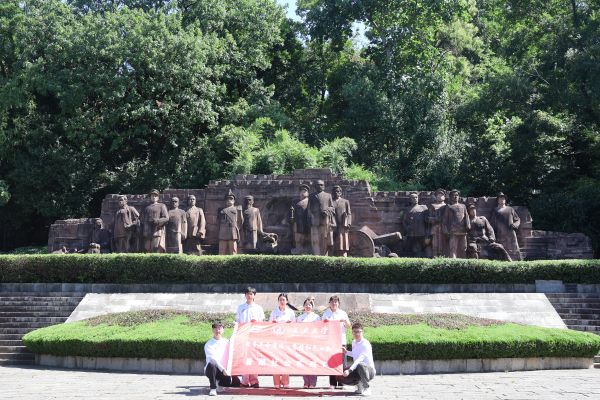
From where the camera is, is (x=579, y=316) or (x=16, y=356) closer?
(x=16, y=356)

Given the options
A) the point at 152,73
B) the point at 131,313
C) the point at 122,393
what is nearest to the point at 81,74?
the point at 152,73

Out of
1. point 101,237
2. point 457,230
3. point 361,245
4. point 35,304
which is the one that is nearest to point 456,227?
point 457,230

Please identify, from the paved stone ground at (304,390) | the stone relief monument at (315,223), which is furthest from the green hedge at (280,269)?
the paved stone ground at (304,390)

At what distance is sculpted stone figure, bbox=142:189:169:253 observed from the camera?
26.5 m

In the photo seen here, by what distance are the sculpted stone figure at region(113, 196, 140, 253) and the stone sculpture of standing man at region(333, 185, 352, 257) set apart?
649 centimetres

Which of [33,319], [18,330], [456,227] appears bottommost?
[18,330]

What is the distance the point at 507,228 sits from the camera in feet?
86.6

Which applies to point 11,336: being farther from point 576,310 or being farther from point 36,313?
point 576,310

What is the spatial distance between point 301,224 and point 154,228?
15.5 feet

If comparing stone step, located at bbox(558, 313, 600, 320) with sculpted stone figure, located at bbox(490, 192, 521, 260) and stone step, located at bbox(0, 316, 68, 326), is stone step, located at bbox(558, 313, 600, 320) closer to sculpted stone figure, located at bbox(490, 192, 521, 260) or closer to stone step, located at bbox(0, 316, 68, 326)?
sculpted stone figure, located at bbox(490, 192, 521, 260)

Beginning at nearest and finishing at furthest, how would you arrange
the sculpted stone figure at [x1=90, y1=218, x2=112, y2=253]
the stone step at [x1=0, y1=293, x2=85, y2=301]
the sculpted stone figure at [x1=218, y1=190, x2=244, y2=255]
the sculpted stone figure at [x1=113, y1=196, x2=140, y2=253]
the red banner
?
the red banner
the stone step at [x1=0, y1=293, x2=85, y2=301]
the sculpted stone figure at [x1=218, y1=190, x2=244, y2=255]
the sculpted stone figure at [x1=113, y1=196, x2=140, y2=253]
the sculpted stone figure at [x1=90, y1=218, x2=112, y2=253]

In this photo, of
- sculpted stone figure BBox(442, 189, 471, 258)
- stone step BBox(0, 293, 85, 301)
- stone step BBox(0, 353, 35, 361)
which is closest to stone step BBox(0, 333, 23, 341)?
stone step BBox(0, 353, 35, 361)

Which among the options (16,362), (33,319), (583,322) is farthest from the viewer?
(33,319)

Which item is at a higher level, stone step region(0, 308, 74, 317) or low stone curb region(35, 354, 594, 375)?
stone step region(0, 308, 74, 317)
